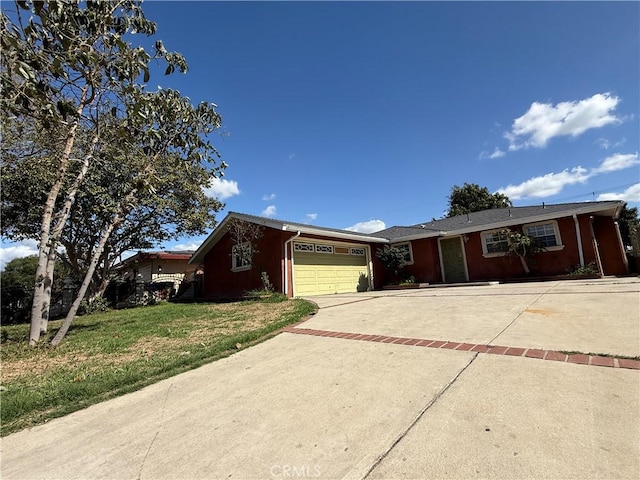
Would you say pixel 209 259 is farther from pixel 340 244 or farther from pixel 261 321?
pixel 261 321

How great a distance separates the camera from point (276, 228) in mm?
11602

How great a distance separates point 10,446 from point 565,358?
17.2 feet

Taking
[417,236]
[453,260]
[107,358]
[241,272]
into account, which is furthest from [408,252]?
[107,358]

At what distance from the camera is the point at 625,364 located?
3.06 m

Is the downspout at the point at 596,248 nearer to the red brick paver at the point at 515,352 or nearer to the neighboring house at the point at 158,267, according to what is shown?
the red brick paver at the point at 515,352

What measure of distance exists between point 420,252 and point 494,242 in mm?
3334

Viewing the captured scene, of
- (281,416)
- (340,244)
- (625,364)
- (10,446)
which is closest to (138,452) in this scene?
(281,416)

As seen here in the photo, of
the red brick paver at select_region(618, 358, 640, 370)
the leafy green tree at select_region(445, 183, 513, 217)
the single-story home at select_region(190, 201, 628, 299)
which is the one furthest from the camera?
the leafy green tree at select_region(445, 183, 513, 217)

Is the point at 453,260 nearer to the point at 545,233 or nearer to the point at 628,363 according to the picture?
the point at 545,233

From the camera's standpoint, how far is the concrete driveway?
6.28ft

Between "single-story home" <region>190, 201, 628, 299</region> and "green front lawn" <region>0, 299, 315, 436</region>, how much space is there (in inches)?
190

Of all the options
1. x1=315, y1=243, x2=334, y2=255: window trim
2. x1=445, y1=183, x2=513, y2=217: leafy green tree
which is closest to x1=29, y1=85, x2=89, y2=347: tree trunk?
x1=315, y1=243, x2=334, y2=255: window trim

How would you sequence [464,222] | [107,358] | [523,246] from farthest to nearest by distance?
[464,222] → [523,246] → [107,358]

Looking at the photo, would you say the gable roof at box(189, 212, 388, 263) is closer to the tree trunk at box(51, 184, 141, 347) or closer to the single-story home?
the single-story home
